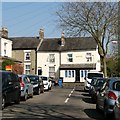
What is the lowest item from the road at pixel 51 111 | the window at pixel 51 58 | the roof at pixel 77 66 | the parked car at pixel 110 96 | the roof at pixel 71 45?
the road at pixel 51 111

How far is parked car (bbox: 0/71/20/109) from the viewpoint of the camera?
17472 mm

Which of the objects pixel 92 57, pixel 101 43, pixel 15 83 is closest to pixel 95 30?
pixel 101 43

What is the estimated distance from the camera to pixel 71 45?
2734 inches

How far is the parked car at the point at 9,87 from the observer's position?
57.3 feet

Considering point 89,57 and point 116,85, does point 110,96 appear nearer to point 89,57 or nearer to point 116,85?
point 116,85

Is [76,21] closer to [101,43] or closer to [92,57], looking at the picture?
[101,43]

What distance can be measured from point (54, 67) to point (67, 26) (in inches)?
849

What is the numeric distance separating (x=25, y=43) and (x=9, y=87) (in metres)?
52.9

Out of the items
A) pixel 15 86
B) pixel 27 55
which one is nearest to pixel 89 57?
pixel 27 55

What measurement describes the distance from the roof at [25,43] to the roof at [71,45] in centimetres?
138

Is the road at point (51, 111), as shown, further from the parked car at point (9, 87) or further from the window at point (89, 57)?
the window at point (89, 57)

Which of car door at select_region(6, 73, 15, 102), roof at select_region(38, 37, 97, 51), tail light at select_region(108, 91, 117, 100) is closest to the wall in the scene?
roof at select_region(38, 37, 97, 51)

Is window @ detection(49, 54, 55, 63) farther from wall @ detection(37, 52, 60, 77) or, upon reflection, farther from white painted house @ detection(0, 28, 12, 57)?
white painted house @ detection(0, 28, 12, 57)

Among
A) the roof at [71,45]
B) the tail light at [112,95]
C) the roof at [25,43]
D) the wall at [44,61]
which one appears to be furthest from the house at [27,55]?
the tail light at [112,95]
